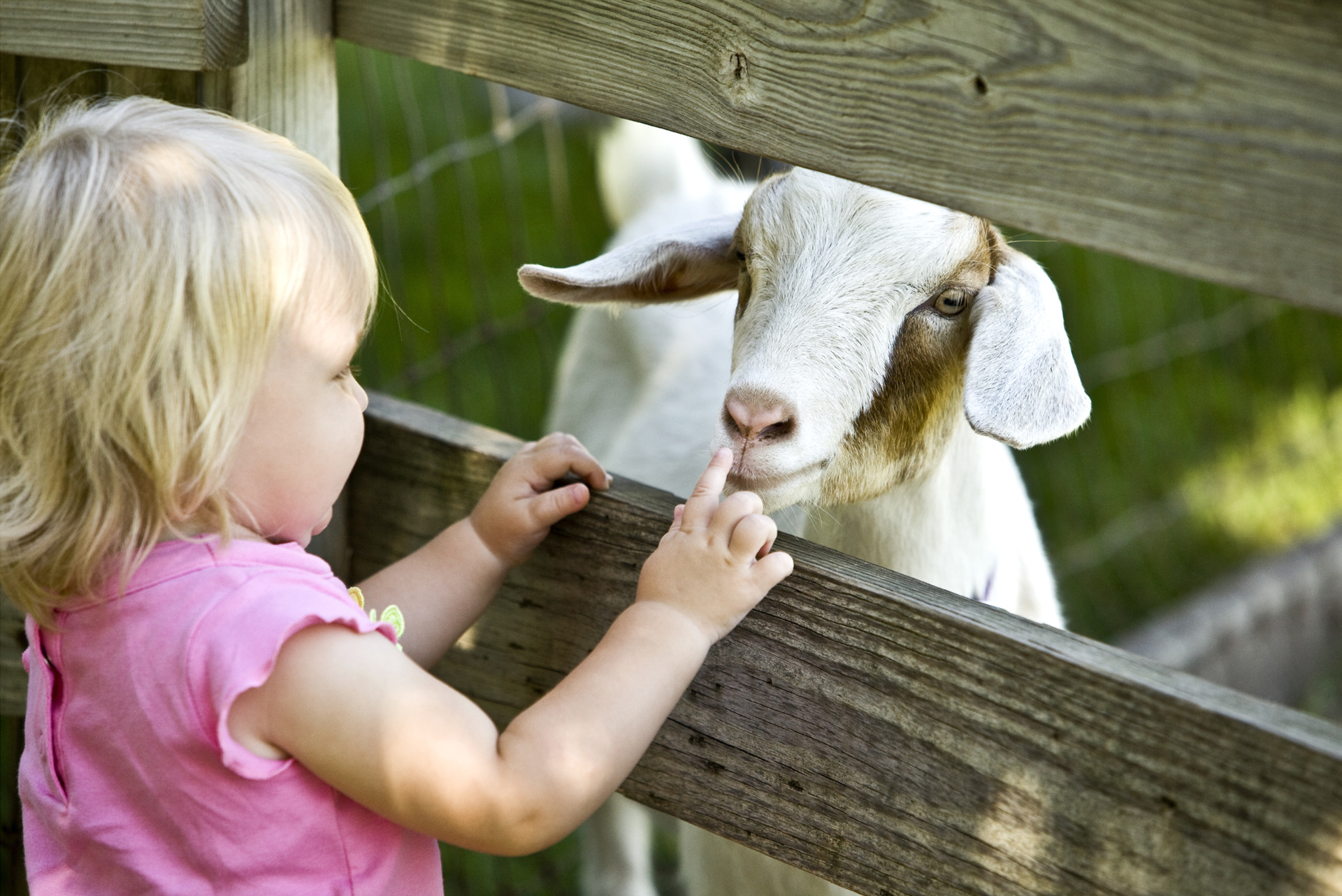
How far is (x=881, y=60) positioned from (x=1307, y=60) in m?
0.37

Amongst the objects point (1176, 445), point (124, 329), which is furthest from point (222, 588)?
point (1176, 445)

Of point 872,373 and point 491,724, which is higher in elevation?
point 872,373

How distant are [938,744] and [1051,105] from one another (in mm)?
627

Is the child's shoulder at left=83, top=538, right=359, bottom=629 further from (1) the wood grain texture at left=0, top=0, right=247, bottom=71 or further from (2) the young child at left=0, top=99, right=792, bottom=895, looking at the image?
(1) the wood grain texture at left=0, top=0, right=247, bottom=71

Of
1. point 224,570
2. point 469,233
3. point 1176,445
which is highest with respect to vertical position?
point 224,570

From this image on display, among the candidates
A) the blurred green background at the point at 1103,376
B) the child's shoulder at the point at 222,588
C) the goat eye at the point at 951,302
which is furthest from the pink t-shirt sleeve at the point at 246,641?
the blurred green background at the point at 1103,376

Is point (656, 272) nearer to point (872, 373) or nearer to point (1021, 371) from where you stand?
point (872, 373)

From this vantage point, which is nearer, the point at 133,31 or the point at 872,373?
the point at 133,31

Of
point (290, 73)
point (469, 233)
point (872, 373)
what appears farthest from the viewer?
point (469, 233)

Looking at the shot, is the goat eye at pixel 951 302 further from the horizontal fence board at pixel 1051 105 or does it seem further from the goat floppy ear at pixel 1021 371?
the horizontal fence board at pixel 1051 105

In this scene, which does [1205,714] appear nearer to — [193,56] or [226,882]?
[226,882]

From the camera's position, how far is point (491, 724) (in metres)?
1.21

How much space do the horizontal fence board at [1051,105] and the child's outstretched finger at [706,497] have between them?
35 cm

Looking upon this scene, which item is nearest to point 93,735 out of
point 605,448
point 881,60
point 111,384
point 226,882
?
point 226,882
